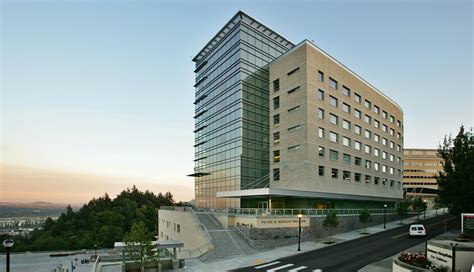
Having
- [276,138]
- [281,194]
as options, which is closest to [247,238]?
[281,194]

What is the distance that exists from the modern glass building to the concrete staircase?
540 inches

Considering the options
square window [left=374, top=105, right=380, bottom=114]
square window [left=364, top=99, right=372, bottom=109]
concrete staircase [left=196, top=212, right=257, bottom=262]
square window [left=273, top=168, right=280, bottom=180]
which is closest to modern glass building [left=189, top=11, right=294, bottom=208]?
square window [left=273, top=168, right=280, bottom=180]

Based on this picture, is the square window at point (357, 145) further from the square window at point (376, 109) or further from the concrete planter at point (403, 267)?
the concrete planter at point (403, 267)

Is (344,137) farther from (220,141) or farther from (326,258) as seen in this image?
(326,258)

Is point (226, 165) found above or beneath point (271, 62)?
beneath

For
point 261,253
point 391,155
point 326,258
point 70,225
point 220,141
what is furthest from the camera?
point 70,225

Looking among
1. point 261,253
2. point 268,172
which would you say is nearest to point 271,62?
point 268,172

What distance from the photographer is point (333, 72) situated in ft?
159

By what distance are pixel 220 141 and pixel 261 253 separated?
28.4 meters

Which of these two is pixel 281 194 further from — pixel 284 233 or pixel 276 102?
pixel 276 102

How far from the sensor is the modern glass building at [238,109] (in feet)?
165

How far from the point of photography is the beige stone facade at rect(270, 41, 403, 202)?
43500 mm

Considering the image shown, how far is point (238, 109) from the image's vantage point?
167 ft

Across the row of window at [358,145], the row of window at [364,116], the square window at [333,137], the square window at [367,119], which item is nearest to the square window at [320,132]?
the row of window at [358,145]
